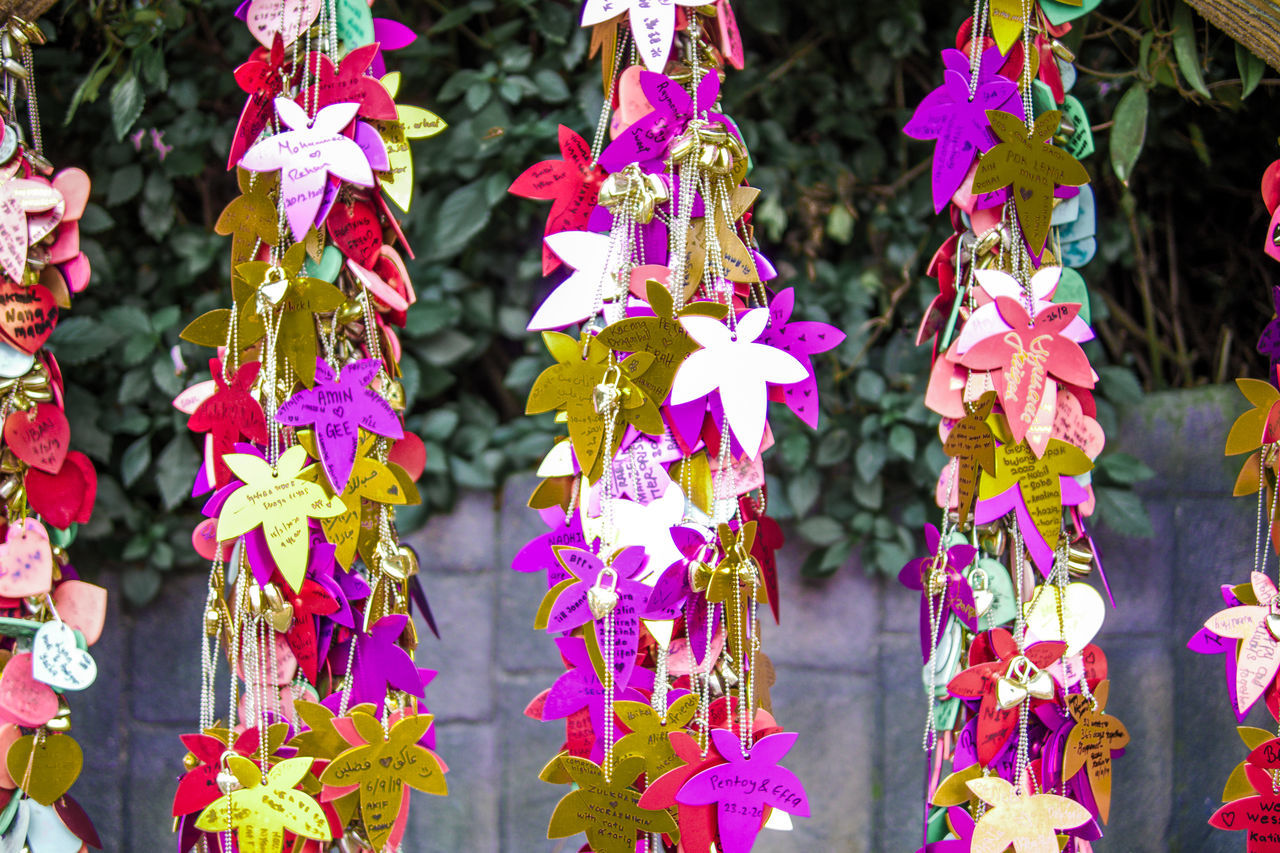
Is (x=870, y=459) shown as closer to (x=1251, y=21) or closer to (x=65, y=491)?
(x=1251, y=21)

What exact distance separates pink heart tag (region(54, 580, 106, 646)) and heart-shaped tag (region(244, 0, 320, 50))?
48cm

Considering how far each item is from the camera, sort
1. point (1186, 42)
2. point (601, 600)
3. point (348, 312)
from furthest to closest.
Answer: point (1186, 42) → point (348, 312) → point (601, 600)

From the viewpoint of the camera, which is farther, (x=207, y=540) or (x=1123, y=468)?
(x=1123, y=468)

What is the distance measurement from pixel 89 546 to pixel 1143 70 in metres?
1.36

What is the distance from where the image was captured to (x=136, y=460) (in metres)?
1.15

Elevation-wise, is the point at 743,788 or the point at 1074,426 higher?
the point at 1074,426

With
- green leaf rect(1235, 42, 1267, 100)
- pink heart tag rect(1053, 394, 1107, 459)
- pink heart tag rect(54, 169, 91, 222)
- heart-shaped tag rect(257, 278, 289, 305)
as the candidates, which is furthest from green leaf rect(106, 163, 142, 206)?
green leaf rect(1235, 42, 1267, 100)

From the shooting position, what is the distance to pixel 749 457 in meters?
0.69

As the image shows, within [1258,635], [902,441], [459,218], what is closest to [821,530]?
[902,441]

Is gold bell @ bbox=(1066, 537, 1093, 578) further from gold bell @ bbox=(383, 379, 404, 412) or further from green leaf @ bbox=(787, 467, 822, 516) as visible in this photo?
gold bell @ bbox=(383, 379, 404, 412)

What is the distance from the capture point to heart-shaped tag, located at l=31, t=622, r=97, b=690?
2.51ft

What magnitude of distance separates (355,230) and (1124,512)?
0.94 m

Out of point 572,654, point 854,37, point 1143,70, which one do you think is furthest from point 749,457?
point 854,37

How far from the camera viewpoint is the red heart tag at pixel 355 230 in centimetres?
75
